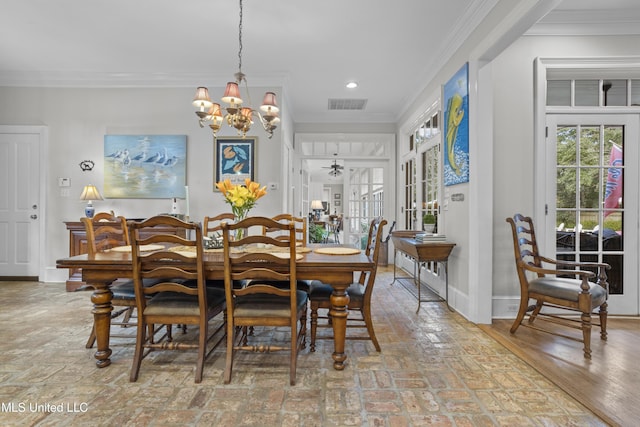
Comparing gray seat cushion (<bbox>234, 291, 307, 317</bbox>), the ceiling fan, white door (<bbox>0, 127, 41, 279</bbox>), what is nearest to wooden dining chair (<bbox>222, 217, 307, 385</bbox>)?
gray seat cushion (<bbox>234, 291, 307, 317</bbox>)

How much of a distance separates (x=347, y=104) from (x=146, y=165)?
3286 millimetres

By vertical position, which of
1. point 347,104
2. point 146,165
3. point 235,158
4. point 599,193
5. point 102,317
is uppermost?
point 347,104

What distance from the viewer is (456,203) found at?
3.45 m

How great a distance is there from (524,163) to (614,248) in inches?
48.7

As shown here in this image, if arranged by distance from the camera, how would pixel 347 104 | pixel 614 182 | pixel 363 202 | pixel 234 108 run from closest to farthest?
1. pixel 234 108
2. pixel 614 182
3. pixel 347 104
4. pixel 363 202

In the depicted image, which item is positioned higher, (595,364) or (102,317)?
(102,317)

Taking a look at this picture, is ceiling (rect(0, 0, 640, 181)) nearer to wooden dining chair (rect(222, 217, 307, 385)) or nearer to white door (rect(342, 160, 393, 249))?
white door (rect(342, 160, 393, 249))

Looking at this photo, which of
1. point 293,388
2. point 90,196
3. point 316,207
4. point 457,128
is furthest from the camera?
point 316,207

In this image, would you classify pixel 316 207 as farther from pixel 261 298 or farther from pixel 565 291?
pixel 261 298

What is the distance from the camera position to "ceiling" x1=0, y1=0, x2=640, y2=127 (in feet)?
9.80

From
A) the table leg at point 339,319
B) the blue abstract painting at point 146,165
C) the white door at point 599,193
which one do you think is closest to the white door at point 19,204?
the blue abstract painting at point 146,165

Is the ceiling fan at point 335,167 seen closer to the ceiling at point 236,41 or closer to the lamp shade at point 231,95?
the ceiling at point 236,41

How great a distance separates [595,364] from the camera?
2.16 metres

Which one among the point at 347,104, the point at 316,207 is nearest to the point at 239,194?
the point at 347,104
